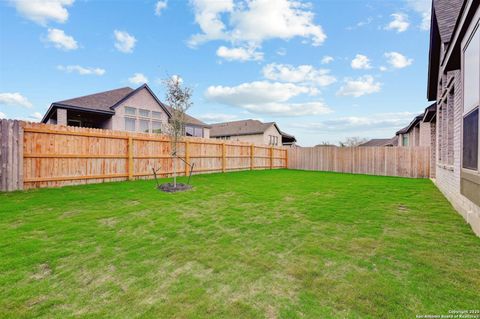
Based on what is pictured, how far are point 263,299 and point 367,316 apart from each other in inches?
30.4

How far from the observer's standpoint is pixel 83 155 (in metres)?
7.44

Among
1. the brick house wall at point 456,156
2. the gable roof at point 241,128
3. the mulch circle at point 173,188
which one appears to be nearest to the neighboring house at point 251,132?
the gable roof at point 241,128

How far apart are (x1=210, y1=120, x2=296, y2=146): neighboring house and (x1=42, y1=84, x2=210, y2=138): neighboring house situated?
45.8ft

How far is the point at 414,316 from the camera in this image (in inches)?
66.2

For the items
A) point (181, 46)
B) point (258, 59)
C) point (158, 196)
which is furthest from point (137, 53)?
point (158, 196)

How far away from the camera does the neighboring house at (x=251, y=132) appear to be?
29.6 m

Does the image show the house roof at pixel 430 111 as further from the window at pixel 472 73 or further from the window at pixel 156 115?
the window at pixel 156 115

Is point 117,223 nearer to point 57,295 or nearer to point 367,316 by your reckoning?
point 57,295

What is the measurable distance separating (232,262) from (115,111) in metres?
15.7

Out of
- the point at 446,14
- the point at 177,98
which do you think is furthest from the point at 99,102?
the point at 446,14

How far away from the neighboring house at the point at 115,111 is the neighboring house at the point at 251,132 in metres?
14.0

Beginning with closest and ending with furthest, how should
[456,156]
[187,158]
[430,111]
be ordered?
[456,156]
[430,111]
[187,158]

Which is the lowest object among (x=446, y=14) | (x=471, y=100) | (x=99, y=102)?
(x=471, y=100)

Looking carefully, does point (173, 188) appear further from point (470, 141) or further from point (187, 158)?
point (470, 141)
